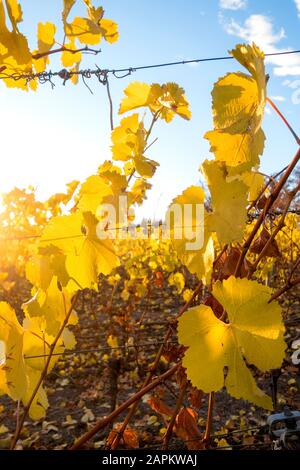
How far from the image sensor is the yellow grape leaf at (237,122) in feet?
1.85

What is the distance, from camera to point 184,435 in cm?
97

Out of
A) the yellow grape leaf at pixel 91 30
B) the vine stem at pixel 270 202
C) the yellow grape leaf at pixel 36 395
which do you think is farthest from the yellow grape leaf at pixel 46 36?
the yellow grape leaf at pixel 36 395

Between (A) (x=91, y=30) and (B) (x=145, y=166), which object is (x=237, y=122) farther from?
(A) (x=91, y=30)

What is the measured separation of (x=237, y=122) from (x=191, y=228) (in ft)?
0.49

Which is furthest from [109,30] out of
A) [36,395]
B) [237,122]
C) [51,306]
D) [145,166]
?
[36,395]

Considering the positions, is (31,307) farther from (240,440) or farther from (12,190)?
(12,190)

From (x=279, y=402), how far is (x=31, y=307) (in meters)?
3.35

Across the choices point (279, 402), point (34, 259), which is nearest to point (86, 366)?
point (279, 402)

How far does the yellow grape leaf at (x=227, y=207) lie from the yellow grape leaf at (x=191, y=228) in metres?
0.02

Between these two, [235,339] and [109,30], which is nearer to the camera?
[235,339]

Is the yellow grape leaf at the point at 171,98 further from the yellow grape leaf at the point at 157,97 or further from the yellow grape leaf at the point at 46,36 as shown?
the yellow grape leaf at the point at 46,36

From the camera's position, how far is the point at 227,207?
0.55 m

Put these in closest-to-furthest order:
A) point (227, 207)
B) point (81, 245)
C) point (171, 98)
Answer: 1. point (227, 207)
2. point (81, 245)
3. point (171, 98)

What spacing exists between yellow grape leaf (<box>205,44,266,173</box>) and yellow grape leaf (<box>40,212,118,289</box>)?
23cm
